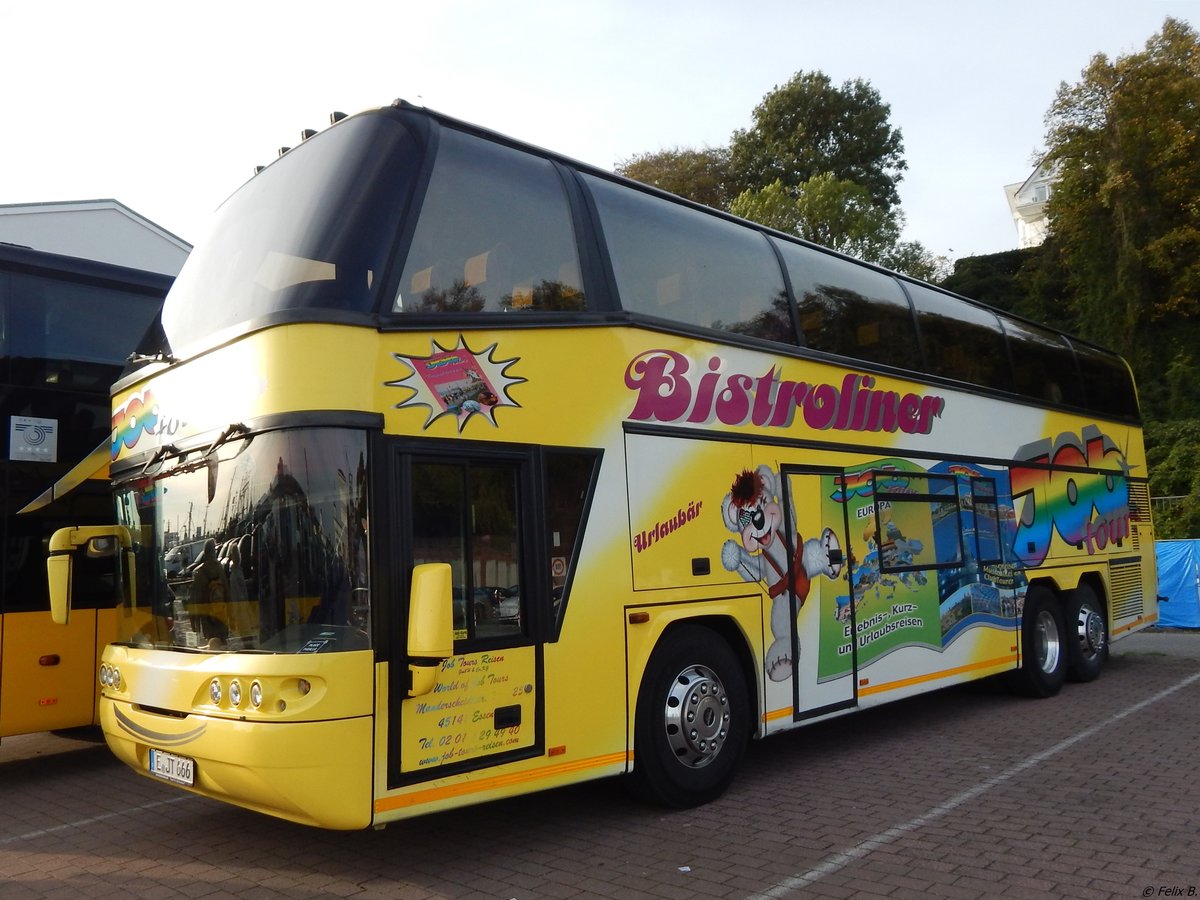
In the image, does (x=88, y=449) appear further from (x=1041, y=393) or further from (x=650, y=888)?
(x=1041, y=393)

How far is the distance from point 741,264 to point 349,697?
454 centimetres

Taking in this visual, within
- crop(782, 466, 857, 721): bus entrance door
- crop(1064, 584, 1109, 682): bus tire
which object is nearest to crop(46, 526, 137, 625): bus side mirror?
crop(782, 466, 857, 721): bus entrance door

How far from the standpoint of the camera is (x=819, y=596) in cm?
748

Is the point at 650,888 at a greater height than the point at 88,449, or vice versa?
the point at 88,449

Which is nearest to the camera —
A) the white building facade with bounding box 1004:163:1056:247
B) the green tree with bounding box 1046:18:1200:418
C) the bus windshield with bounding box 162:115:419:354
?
the bus windshield with bounding box 162:115:419:354

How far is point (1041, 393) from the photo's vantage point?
1118 cm

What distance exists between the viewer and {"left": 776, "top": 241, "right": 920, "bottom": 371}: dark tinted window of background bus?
8.03 m

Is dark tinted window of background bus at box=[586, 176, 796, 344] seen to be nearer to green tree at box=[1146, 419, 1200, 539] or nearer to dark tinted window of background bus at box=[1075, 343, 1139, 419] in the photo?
dark tinted window of background bus at box=[1075, 343, 1139, 419]

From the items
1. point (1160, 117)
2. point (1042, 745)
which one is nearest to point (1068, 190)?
point (1160, 117)

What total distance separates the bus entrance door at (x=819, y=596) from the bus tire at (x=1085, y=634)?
15.7 feet

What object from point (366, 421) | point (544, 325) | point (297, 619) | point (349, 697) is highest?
point (544, 325)

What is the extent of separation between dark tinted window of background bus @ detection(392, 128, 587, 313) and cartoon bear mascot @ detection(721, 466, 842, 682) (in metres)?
1.96

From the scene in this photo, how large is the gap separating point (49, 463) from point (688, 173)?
3479cm

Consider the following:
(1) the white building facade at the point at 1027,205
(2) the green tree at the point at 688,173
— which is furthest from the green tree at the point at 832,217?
(1) the white building facade at the point at 1027,205
